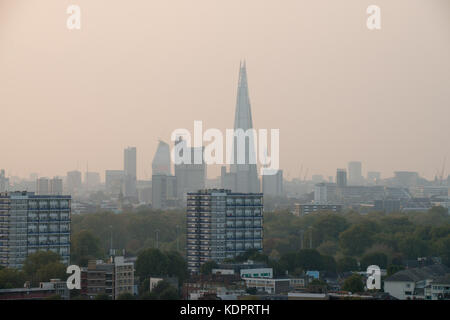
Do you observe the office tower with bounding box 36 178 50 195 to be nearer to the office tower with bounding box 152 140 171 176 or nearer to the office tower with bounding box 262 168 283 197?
the office tower with bounding box 262 168 283 197

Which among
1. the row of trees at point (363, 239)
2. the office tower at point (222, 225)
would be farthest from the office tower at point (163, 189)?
the office tower at point (222, 225)

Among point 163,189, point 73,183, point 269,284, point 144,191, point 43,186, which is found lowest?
point 269,284

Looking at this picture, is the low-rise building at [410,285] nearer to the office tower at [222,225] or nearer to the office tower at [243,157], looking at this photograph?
the office tower at [222,225]

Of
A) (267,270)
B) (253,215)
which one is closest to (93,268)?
(267,270)

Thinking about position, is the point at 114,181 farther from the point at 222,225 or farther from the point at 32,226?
the point at 32,226

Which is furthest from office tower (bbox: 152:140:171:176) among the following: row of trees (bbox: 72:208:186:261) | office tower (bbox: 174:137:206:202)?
row of trees (bbox: 72:208:186:261)

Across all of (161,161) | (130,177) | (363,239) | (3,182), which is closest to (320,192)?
(161,161)
